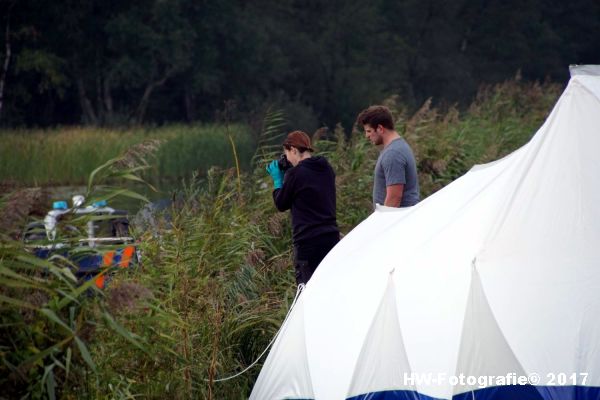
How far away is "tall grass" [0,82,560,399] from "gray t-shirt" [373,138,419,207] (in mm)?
992

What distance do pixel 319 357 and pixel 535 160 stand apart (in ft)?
5.06

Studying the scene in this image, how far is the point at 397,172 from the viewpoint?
7328 millimetres

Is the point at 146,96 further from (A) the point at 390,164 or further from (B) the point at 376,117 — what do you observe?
(A) the point at 390,164

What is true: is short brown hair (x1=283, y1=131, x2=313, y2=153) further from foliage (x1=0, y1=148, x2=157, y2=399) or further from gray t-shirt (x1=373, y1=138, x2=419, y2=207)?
foliage (x1=0, y1=148, x2=157, y2=399)

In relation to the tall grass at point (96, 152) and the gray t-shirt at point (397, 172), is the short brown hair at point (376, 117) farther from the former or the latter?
the tall grass at point (96, 152)

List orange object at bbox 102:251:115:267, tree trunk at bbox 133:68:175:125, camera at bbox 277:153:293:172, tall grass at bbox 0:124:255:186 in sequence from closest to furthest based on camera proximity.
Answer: orange object at bbox 102:251:115:267, camera at bbox 277:153:293:172, tall grass at bbox 0:124:255:186, tree trunk at bbox 133:68:175:125

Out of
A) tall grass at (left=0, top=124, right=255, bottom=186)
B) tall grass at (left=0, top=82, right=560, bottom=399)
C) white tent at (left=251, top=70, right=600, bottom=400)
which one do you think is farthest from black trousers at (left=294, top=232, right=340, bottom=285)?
tall grass at (left=0, top=124, right=255, bottom=186)

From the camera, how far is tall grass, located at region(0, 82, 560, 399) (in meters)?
5.66

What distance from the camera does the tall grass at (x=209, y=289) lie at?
223 inches

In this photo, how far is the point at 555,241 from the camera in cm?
586

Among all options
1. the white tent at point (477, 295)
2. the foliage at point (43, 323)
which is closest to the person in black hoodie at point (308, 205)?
the white tent at point (477, 295)

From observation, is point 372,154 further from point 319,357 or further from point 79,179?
point 79,179

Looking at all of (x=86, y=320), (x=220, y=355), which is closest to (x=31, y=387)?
(x=86, y=320)

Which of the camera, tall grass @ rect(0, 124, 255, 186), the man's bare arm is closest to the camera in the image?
the man's bare arm
